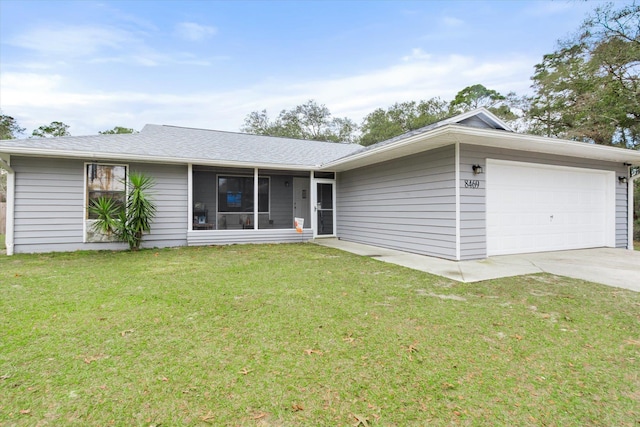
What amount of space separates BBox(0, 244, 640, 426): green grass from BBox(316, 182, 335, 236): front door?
6221mm

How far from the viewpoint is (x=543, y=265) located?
569 centimetres

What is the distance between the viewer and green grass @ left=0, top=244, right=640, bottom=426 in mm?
1722

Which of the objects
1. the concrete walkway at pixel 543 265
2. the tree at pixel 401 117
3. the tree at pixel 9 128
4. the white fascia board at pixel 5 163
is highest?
the tree at pixel 401 117

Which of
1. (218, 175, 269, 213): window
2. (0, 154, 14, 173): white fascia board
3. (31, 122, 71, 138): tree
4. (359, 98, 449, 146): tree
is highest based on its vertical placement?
(359, 98, 449, 146): tree

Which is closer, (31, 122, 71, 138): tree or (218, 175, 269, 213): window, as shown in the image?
(218, 175, 269, 213): window

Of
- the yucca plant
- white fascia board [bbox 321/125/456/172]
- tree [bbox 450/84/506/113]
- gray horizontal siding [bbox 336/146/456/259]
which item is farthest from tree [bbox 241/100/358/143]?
the yucca plant

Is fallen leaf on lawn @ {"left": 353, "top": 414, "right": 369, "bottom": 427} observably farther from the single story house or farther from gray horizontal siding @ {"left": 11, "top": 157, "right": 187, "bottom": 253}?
gray horizontal siding @ {"left": 11, "top": 157, "right": 187, "bottom": 253}

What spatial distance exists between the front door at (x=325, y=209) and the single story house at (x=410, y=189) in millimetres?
847

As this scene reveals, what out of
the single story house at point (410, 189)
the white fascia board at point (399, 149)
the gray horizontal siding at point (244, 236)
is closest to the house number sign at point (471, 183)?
the single story house at point (410, 189)

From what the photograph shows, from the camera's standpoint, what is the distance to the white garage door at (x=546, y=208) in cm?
670

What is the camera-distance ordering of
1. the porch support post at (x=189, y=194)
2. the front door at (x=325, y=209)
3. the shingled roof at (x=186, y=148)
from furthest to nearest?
the front door at (x=325, y=209), the porch support post at (x=189, y=194), the shingled roof at (x=186, y=148)

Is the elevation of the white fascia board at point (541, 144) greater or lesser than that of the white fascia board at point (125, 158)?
greater

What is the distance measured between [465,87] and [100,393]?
87.7ft

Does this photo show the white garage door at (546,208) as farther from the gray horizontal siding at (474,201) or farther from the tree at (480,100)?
the tree at (480,100)
